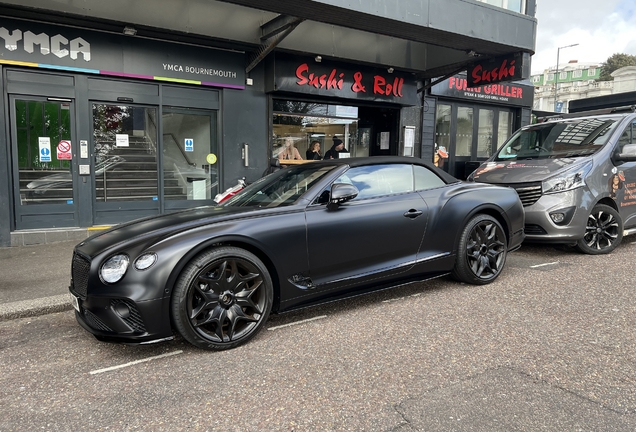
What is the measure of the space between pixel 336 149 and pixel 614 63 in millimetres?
79785

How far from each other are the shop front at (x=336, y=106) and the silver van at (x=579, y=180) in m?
4.48

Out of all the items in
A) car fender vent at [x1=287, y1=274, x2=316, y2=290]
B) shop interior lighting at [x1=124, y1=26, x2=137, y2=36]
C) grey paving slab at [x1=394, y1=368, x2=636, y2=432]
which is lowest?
grey paving slab at [x1=394, y1=368, x2=636, y2=432]

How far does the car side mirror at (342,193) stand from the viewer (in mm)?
3770

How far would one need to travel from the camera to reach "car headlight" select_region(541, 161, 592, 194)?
19.4 feet

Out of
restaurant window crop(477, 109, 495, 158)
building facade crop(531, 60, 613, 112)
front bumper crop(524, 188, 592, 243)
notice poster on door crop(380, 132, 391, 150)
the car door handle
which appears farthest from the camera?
building facade crop(531, 60, 613, 112)

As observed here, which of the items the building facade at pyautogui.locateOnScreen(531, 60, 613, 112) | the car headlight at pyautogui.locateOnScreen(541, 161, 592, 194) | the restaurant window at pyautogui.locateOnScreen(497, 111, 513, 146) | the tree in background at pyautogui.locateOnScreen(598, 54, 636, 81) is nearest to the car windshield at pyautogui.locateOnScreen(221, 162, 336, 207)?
the car headlight at pyautogui.locateOnScreen(541, 161, 592, 194)

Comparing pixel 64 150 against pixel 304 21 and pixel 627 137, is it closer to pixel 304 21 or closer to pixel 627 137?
pixel 304 21

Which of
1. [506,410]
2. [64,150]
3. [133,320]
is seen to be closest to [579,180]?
[506,410]

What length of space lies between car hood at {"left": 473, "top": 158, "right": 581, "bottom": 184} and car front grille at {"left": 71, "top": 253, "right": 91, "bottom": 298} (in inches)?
212

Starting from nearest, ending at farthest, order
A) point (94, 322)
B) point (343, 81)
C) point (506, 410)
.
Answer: point (506, 410) < point (94, 322) < point (343, 81)

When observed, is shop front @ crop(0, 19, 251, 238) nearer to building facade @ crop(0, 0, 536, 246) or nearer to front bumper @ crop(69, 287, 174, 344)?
building facade @ crop(0, 0, 536, 246)

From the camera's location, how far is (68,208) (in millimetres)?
7746

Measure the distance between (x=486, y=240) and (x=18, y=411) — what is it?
4.32 metres

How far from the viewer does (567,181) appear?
5938 millimetres
